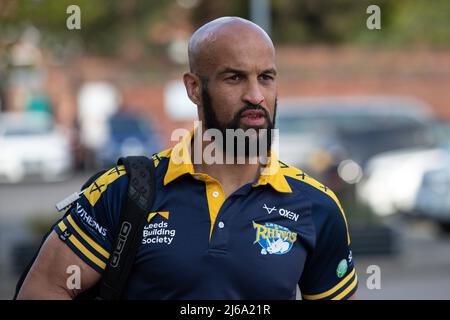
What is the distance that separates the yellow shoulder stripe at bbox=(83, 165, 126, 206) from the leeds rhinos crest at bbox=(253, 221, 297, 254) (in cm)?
54

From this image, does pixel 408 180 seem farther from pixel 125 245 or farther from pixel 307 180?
pixel 125 245

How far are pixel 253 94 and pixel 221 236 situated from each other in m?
0.52

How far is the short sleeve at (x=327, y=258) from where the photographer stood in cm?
395

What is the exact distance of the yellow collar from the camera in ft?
12.8

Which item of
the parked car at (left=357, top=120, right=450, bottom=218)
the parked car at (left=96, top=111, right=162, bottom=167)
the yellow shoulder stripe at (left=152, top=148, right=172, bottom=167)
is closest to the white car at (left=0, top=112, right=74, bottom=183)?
the parked car at (left=96, top=111, right=162, bottom=167)

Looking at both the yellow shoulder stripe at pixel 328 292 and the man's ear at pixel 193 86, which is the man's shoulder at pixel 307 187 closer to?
the yellow shoulder stripe at pixel 328 292

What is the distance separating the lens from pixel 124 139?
34312 millimetres

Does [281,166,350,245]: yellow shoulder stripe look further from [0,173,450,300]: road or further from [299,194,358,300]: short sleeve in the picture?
[0,173,450,300]: road

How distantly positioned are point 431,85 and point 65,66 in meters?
14.8
